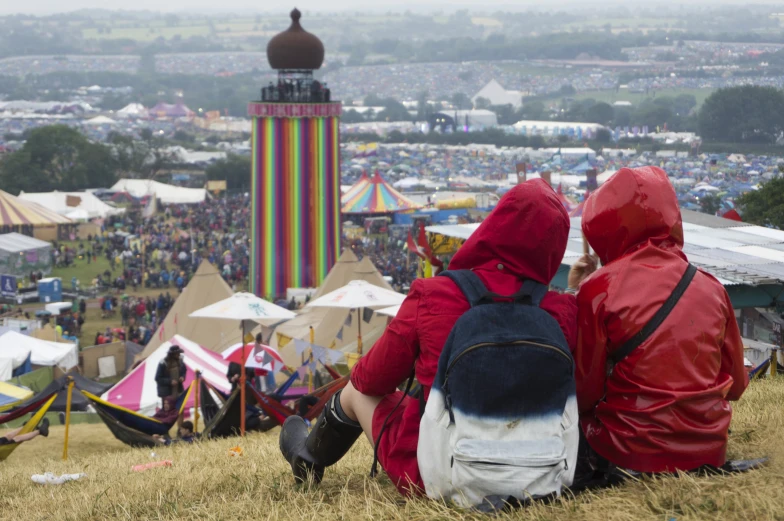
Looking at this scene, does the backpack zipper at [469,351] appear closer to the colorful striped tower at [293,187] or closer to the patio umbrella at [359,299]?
the patio umbrella at [359,299]

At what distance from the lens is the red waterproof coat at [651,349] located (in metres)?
2.99

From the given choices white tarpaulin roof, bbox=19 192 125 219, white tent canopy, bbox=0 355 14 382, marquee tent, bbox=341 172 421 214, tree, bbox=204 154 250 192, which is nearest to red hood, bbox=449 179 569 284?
white tent canopy, bbox=0 355 14 382

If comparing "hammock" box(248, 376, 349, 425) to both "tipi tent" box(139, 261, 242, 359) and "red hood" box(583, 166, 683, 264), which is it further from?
"tipi tent" box(139, 261, 242, 359)

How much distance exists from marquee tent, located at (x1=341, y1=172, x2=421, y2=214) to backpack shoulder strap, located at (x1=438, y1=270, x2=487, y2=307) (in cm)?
3143

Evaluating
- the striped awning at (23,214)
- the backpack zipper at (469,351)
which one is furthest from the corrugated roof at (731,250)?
the striped awning at (23,214)

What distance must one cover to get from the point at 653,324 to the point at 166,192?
3936 cm

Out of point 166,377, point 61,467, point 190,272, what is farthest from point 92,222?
point 61,467

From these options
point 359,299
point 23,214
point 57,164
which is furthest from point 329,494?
A: point 57,164

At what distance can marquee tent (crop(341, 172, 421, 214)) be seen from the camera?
34719 mm

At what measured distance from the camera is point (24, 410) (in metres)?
8.10

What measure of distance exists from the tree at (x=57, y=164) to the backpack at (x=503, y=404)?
46.4 meters

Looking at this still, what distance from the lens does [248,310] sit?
11.5 meters

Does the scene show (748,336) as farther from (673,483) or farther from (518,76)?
(518,76)

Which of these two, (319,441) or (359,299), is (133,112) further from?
(319,441)
